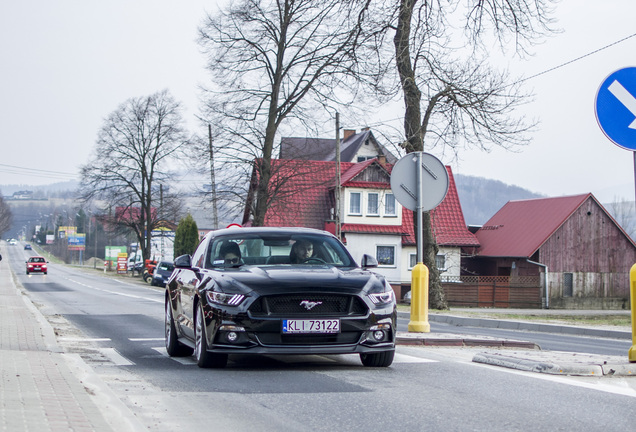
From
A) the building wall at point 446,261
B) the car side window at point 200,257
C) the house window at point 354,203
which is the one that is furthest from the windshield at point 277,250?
the building wall at point 446,261

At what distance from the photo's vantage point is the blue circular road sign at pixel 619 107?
27.9ft

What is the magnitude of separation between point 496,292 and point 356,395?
4210 centimetres

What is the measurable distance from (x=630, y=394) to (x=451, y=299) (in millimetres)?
40095

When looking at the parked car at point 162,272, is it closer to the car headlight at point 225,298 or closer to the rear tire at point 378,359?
the rear tire at point 378,359

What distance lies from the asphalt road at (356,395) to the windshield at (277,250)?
1.08 metres

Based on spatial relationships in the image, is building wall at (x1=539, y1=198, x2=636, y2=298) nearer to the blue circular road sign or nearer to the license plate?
the blue circular road sign

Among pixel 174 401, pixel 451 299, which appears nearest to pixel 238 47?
pixel 451 299

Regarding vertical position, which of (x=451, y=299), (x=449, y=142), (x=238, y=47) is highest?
(x=238, y=47)

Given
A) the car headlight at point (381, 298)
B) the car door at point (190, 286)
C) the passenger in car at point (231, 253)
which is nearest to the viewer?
the car headlight at point (381, 298)

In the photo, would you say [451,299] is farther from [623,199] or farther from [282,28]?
[623,199]

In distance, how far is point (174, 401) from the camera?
6668 millimetres

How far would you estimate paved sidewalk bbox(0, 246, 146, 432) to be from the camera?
199 inches

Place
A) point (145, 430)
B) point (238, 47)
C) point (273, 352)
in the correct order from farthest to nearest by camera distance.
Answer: point (238, 47) < point (273, 352) < point (145, 430)

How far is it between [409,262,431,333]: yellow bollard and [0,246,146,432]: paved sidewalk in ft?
A: 16.1
